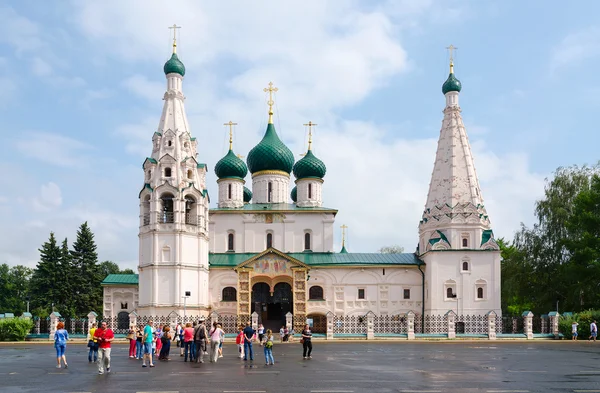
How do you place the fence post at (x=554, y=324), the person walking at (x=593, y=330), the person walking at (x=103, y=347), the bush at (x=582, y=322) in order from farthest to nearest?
1. the fence post at (x=554, y=324)
2. the bush at (x=582, y=322)
3. the person walking at (x=593, y=330)
4. the person walking at (x=103, y=347)

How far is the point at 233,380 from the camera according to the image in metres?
15.1

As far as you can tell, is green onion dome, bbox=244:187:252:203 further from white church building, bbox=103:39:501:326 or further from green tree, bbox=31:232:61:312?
green tree, bbox=31:232:61:312

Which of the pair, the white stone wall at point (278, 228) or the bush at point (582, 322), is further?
the white stone wall at point (278, 228)

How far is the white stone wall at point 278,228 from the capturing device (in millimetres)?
48062

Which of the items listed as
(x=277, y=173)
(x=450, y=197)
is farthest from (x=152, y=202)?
(x=450, y=197)

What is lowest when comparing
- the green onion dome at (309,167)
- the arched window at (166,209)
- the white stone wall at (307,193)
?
the arched window at (166,209)

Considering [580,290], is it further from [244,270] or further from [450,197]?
[244,270]

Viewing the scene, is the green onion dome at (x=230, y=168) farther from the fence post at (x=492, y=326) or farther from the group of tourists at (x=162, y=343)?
the group of tourists at (x=162, y=343)

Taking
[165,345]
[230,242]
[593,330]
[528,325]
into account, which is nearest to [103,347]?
[165,345]

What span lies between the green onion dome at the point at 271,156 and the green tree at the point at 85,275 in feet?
55.6

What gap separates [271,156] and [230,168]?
3.34 metres

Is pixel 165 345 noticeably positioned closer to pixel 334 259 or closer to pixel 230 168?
pixel 334 259

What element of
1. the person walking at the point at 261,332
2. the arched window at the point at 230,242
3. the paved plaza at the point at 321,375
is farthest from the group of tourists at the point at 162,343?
the arched window at the point at 230,242

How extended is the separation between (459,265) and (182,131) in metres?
20.3
